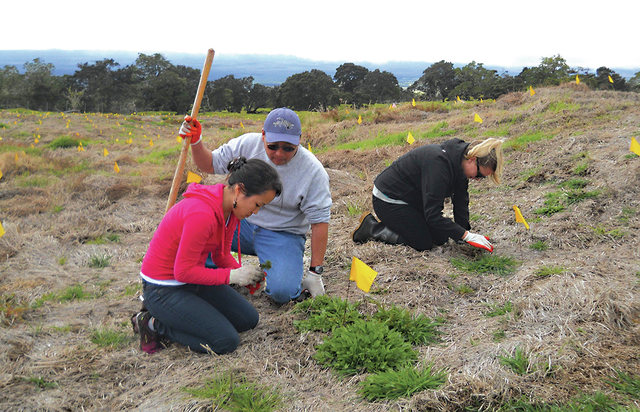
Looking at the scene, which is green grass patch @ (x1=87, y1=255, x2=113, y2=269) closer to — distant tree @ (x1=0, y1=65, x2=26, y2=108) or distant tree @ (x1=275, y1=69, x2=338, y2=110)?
distant tree @ (x1=275, y1=69, x2=338, y2=110)

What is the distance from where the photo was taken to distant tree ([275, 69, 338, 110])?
108ft

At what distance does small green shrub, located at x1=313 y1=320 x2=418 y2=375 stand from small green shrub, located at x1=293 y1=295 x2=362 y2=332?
195 millimetres

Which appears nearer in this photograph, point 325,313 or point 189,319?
point 189,319

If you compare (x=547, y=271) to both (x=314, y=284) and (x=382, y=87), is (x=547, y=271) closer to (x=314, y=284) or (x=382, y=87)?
(x=314, y=284)

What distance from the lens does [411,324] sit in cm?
294

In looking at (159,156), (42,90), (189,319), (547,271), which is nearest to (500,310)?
(547,271)

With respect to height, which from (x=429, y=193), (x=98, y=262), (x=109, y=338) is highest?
(x=429, y=193)

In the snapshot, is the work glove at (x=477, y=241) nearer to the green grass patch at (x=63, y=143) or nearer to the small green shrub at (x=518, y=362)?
the small green shrub at (x=518, y=362)

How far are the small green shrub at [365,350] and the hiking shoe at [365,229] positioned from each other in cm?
194

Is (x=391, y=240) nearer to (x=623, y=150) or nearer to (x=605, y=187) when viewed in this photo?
(x=605, y=187)

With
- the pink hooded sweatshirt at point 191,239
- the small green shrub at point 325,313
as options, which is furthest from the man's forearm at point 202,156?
the small green shrub at point 325,313

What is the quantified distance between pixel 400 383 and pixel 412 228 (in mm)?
2271

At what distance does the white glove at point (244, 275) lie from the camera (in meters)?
2.91

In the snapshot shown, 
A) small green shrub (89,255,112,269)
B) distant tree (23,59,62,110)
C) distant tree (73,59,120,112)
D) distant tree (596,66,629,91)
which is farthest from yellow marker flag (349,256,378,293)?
distant tree (23,59,62,110)
